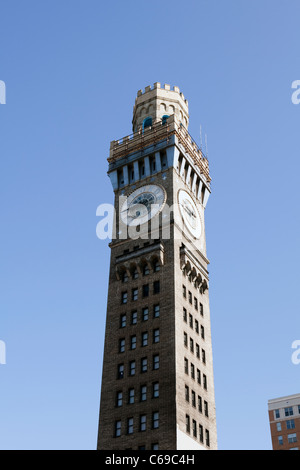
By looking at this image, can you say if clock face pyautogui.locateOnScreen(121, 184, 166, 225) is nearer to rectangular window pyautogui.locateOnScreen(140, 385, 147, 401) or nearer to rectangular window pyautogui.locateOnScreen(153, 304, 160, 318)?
rectangular window pyautogui.locateOnScreen(153, 304, 160, 318)

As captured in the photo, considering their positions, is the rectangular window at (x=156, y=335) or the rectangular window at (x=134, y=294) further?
the rectangular window at (x=134, y=294)

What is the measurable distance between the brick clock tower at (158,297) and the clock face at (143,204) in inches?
7.6

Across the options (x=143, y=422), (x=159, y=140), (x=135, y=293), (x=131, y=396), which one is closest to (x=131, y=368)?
(x=131, y=396)

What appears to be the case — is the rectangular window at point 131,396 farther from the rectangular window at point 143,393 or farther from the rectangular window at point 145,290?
the rectangular window at point 145,290

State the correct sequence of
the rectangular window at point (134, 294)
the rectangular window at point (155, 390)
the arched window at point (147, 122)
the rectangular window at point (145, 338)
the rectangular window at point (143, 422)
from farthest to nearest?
the arched window at point (147, 122) → the rectangular window at point (134, 294) → the rectangular window at point (145, 338) → the rectangular window at point (155, 390) → the rectangular window at point (143, 422)

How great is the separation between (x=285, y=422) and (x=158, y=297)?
229 ft

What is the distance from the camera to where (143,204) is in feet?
294

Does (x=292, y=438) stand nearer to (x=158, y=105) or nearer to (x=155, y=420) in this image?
(x=155, y=420)

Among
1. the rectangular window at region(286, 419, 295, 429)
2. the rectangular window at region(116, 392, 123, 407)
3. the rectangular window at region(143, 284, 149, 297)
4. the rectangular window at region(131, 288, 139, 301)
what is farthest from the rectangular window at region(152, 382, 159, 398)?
the rectangular window at region(286, 419, 295, 429)

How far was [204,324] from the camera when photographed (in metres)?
85.3

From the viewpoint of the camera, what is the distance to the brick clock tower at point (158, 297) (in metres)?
71.4

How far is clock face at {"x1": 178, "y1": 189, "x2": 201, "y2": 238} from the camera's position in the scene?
89438 mm

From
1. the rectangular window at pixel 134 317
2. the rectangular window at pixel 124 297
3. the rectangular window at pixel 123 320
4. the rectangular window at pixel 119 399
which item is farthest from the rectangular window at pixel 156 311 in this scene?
the rectangular window at pixel 119 399

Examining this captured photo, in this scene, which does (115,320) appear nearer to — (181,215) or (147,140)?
(181,215)
